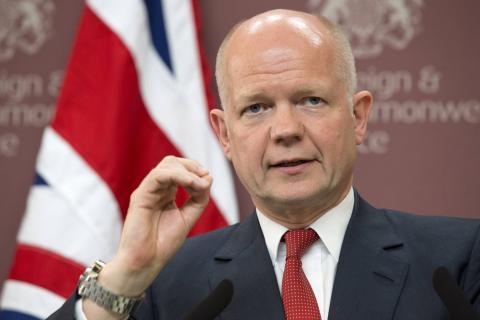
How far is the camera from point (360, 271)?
150 cm

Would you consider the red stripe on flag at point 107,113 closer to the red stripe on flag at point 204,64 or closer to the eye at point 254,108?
the red stripe on flag at point 204,64

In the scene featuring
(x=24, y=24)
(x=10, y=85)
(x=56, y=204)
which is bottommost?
(x=56, y=204)

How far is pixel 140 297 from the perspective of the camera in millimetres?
1497

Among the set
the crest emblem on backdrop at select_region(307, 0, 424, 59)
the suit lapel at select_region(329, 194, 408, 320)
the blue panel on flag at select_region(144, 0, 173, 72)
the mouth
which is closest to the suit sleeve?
the suit lapel at select_region(329, 194, 408, 320)

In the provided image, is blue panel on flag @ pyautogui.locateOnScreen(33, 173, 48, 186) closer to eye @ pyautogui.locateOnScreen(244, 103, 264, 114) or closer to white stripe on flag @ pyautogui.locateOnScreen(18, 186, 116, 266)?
white stripe on flag @ pyautogui.locateOnScreen(18, 186, 116, 266)

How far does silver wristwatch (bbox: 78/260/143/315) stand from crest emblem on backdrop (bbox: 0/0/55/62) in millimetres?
1803

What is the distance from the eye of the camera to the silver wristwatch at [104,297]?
147 centimetres

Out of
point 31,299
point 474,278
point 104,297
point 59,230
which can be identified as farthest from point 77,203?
point 474,278

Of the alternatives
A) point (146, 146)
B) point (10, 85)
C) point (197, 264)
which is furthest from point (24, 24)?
point (197, 264)

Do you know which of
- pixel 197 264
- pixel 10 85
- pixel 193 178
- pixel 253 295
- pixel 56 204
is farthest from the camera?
pixel 10 85

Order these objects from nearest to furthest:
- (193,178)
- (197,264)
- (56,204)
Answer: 1. (193,178)
2. (197,264)
3. (56,204)

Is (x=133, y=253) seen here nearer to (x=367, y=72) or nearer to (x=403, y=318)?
(x=403, y=318)

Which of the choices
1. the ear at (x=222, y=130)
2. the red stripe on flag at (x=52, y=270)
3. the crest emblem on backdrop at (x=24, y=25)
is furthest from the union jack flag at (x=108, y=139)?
the ear at (x=222, y=130)

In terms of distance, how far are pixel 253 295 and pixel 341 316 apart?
0.17 m
